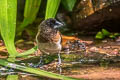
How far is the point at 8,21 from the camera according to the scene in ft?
15.2

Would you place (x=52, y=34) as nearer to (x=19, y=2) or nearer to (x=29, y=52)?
(x=29, y=52)

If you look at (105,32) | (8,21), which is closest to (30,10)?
(8,21)

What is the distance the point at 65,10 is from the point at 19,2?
852 mm

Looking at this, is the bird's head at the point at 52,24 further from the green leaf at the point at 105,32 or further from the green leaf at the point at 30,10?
the green leaf at the point at 105,32

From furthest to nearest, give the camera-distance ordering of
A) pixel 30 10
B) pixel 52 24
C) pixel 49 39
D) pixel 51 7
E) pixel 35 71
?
pixel 30 10 → pixel 51 7 → pixel 52 24 → pixel 49 39 → pixel 35 71

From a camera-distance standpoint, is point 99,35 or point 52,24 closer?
point 52,24

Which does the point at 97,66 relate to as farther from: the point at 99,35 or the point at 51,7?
the point at 99,35

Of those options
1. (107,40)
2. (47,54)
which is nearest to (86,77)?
(47,54)

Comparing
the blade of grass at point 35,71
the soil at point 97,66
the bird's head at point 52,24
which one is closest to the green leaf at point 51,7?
the bird's head at point 52,24

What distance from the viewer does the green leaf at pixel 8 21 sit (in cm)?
457

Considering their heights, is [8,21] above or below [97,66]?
above

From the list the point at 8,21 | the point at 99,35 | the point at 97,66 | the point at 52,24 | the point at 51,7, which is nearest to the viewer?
the point at 97,66

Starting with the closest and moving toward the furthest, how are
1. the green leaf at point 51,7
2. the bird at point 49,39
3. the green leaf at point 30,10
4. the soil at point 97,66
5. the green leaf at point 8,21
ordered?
the soil at point 97,66
the bird at point 49,39
the green leaf at point 8,21
the green leaf at point 51,7
the green leaf at point 30,10

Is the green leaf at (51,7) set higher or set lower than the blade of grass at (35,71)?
higher
